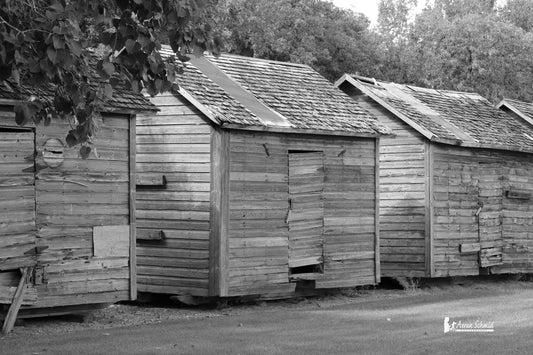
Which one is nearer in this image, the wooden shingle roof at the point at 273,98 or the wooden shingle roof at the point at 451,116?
the wooden shingle roof at the point at 273,98

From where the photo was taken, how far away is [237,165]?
1894 centimetres

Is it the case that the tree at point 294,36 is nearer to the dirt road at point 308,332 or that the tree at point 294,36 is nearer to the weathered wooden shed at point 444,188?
the weathered wooden shed at point 444,188

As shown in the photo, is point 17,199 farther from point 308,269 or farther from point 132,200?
point 308,269

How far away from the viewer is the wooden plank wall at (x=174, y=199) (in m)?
18.8

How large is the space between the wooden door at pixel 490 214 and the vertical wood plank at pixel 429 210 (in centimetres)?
221

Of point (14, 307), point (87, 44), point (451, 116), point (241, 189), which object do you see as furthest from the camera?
point (451, 116)

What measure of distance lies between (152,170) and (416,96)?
34.2 feet

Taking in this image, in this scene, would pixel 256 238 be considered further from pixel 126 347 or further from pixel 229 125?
pixel 126 347

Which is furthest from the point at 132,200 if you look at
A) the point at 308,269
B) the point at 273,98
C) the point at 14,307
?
the point at 308,269

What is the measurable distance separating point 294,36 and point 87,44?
36.3 metres

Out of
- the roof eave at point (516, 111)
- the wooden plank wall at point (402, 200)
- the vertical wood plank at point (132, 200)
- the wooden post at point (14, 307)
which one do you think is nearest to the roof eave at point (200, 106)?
the vertical wood plank at point (132, 200)

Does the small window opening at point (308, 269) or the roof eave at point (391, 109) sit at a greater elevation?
the roof eave at point (391, 109)

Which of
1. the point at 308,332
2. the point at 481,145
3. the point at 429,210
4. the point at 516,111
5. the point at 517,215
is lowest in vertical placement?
the point at 308,332

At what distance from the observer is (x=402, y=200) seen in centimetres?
2466
